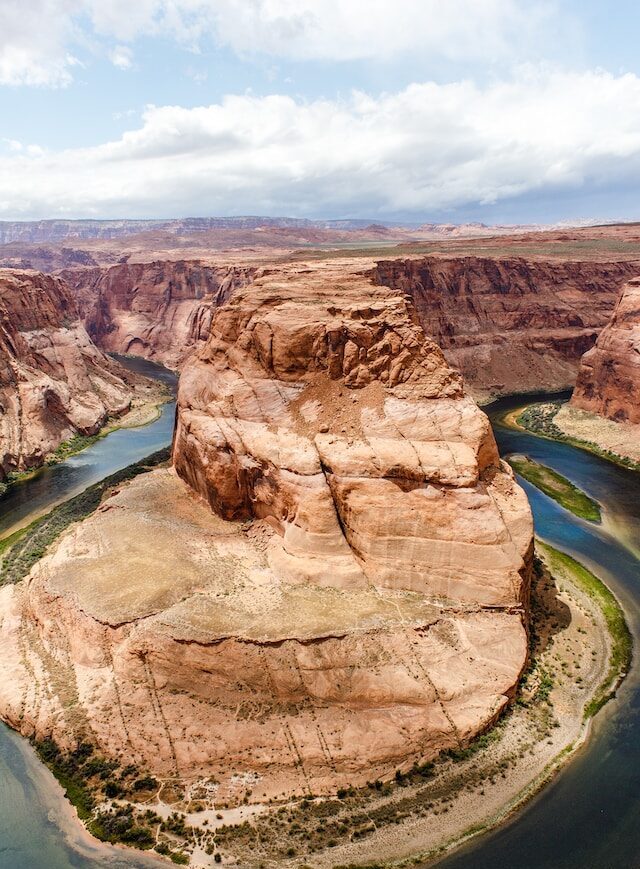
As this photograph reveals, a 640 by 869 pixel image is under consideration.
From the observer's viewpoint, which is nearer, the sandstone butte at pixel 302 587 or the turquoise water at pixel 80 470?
the sandstone butte at pixel 302 587

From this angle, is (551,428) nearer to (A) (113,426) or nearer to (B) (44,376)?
(A) (113,426)

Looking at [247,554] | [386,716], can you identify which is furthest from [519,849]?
[247,554]

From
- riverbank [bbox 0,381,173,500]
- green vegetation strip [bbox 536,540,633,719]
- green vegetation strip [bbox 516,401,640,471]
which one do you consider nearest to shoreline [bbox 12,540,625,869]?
green vegetation strip [bbox 536,540,633,719]

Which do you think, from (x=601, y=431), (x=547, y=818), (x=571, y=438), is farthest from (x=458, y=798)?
(x=601, y=431)

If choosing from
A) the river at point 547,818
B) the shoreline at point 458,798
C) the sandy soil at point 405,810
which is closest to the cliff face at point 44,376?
the river at point 547,818

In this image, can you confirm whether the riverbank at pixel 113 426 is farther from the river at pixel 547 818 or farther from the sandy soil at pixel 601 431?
the sandy soil at pixel 601 431

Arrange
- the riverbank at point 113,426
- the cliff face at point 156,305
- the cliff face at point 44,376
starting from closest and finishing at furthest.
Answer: the riverbank at point 113,426 < the cliff face at point 44,376 < the cliff face at point 156,305
